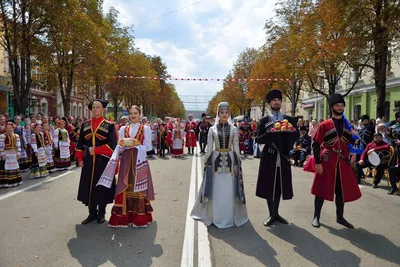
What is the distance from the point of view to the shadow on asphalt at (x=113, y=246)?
4.26 m

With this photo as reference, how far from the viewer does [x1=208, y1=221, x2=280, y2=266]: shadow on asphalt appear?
436 cm

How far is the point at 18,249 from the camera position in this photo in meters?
4.59

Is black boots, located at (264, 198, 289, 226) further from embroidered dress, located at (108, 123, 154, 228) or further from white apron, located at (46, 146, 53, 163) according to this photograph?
white apron, located at (46, 146, 53, 163)

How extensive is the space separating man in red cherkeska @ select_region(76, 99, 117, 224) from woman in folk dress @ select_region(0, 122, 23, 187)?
435 centimetres

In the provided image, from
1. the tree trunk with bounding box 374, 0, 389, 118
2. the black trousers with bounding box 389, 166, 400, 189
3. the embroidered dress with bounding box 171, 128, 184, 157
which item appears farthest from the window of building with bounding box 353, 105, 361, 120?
the black trousers with bounding box 389, 166, 400, 189

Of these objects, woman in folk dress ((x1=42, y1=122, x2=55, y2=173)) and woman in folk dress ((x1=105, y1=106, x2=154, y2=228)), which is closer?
woman in folk dress ((x1=105, y1=106, x2=154, y2=228))

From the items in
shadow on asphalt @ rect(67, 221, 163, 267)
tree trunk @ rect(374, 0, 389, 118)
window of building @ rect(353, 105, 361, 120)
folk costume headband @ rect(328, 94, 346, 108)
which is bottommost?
shadow on asphalt @ rect(67, 221, 163, 267)

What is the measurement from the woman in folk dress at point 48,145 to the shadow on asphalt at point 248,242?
7418 mm

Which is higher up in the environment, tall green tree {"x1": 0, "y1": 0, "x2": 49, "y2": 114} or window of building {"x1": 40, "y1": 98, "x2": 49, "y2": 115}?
tall green tree {"x1": 0, "y1": 0, "x2": 49, "y2": 114}

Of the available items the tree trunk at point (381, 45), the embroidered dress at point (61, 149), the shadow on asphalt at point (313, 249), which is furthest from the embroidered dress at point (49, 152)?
the tree trunk at point (381, 45)

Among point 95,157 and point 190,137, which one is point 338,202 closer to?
point 95,157

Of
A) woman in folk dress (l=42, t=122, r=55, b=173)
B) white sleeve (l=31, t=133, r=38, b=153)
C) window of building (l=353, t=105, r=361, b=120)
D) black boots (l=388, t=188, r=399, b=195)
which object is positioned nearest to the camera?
black boots (l=388, t=188, r=399, b=195)

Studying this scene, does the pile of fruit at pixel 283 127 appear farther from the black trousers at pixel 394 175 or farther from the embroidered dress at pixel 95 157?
the black trousers at pixel 394 175

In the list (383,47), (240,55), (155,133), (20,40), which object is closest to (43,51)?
(20,40)
